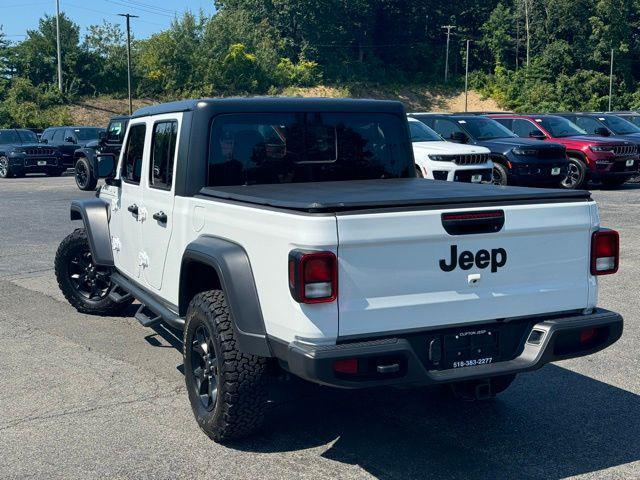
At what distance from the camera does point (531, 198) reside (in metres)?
4.30

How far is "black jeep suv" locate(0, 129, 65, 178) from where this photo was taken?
25812 millimetres

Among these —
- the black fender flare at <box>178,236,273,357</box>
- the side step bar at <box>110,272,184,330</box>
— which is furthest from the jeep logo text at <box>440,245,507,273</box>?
the side step bar at <box>110,272,184,330</box>

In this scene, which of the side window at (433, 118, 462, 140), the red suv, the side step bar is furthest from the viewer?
the red suv

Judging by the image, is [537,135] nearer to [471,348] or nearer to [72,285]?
[72,285]

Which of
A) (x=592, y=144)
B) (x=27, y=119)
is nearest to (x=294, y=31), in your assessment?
(x=27, y=119)

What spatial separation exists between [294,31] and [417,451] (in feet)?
282

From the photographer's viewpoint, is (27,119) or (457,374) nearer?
(457,374)

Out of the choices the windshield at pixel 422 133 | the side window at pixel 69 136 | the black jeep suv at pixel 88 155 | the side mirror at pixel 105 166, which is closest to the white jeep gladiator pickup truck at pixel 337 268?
the side mirror at pixel 105 166

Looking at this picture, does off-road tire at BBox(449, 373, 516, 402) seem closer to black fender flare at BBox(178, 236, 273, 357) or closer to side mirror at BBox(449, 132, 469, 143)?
black fender flare at BBox(178, 236, 273, 357)

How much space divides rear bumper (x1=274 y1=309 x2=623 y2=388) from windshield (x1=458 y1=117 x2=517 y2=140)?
14496 mm

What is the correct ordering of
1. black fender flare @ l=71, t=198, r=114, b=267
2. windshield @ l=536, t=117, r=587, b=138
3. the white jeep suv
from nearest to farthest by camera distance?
black fender flare @ l=71, t=198, r=114, b=267, the white jeep suv, windshield @ l=536, t=117, r=587, b=138

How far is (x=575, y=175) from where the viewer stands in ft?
62.6

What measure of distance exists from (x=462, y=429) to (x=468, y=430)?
4 cm

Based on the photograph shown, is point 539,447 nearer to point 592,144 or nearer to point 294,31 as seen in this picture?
point 592,144
